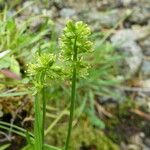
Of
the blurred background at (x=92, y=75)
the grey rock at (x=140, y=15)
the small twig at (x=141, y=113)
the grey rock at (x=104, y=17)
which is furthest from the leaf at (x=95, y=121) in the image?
the grey rock at (x=140, y=15)

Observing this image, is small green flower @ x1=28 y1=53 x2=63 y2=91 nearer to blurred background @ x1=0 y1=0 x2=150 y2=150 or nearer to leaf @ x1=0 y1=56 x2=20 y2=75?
blurred background @ x1=0 y1=0 x2=150 y2=150

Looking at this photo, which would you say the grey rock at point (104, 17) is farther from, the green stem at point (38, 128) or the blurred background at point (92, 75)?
the green stem at point (38, 128)

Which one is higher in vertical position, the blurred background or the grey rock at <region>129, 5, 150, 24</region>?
the grey rock at <region>129, 5, 150, 24</region>

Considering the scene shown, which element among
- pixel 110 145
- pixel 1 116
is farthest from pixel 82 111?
pixel 1 116

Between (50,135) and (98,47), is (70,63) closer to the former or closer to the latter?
(50,135)

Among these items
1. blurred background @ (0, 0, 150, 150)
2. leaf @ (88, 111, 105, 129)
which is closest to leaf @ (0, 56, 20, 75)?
blurred background @ (0, 0, 150, 150)

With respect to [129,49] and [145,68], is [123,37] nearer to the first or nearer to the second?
[129,49]

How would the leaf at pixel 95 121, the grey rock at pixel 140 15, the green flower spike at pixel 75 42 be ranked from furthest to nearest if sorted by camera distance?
the grey rock at pixel 140 15 < the leaf at pixel 95 121 < the green flower spike at pixel 75 42
